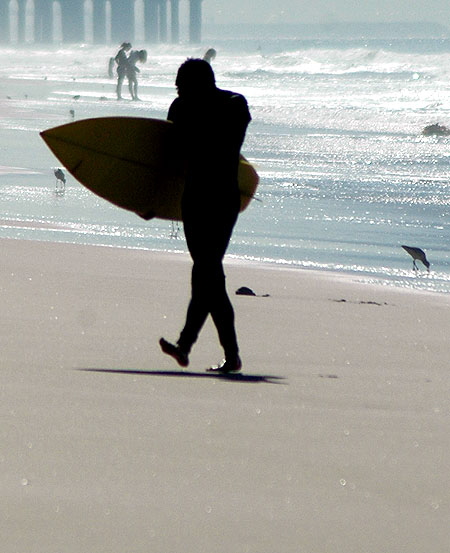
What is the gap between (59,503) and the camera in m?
2.58

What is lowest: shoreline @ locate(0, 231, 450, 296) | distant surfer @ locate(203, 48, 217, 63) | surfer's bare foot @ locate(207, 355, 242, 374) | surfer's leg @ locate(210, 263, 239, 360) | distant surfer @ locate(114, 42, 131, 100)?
distant surfer @ locate(114, 42, 131, 100)

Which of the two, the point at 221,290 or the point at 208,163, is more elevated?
the point at 208,163

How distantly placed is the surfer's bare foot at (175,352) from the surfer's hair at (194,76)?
0.91 m

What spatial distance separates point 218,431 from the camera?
332 centimetres

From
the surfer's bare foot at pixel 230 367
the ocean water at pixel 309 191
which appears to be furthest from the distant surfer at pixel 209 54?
the surfer's bare foot at pixel 230 367

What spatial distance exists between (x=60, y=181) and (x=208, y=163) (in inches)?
314

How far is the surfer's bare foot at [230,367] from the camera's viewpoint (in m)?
4.40

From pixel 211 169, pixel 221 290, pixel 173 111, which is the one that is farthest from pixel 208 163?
pixel 221 290

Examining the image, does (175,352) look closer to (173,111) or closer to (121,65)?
(173,111)

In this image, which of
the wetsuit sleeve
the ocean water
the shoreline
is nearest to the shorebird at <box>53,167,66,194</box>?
the ocean water

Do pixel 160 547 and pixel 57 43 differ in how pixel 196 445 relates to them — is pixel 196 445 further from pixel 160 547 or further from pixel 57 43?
pixel 57 43

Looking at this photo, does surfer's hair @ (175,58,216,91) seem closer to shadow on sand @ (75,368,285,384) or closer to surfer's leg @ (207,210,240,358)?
surfer's leg @ (207,210,240,358)

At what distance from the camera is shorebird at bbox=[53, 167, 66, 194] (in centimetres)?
1165

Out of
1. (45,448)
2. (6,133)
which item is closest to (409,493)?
(45,448)
